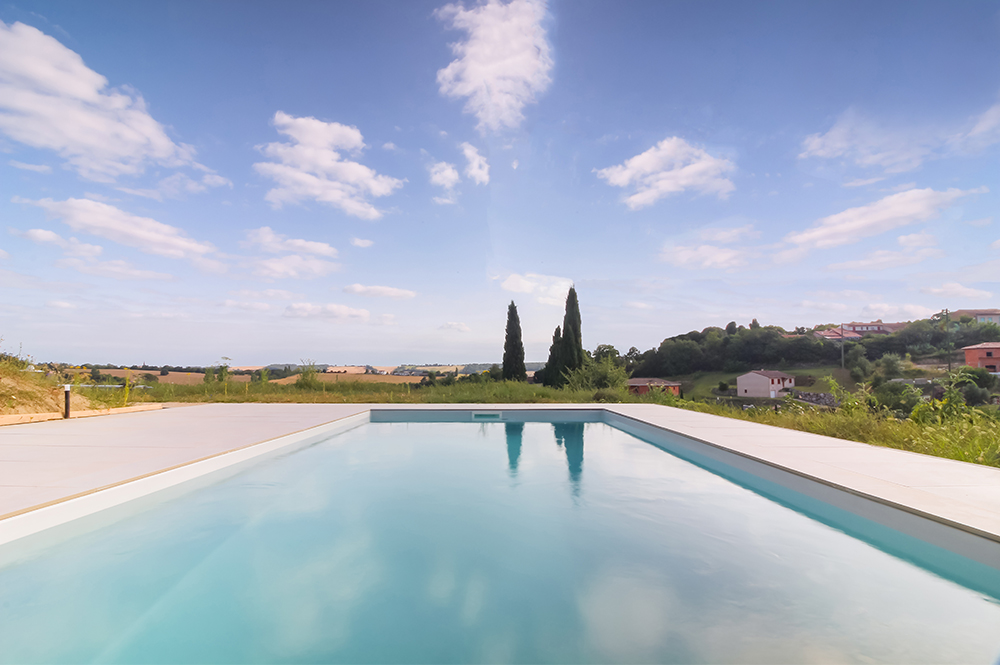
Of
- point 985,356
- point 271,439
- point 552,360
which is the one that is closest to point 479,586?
point 271,439

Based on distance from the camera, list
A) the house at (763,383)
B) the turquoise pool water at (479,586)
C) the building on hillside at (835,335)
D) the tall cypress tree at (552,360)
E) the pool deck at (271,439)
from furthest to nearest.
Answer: the building on hillside at (835,335)
the house at (763,383)
the tall cypress tree at (552,360)
the pool deck at (271,439)
the turquoise pool water at (479,586)

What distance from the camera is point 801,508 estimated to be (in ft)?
10.0

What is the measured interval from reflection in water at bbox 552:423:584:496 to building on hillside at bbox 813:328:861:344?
156ft

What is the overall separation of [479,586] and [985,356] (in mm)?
36842

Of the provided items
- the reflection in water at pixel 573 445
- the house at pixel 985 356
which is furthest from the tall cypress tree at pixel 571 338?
the house at pixel 985 356

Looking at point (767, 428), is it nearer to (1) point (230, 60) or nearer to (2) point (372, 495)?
(2) point (372, 495)

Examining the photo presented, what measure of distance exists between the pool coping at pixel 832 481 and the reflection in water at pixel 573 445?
3.80 feet

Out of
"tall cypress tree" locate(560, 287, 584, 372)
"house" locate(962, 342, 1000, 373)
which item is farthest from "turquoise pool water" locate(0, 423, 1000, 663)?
"house" locate(962, 342, 1000, 373)

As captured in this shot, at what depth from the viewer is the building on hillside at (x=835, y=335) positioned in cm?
4454

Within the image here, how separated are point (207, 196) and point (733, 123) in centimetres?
1071

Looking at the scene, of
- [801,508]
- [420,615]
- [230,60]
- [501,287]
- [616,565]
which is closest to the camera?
[420,615]

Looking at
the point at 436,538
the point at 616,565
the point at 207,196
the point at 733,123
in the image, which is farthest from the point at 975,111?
the point at 207,196

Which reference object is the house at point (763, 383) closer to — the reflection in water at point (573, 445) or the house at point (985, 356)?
the house at point (985, 356)

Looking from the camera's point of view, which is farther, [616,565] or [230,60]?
[230,60]
